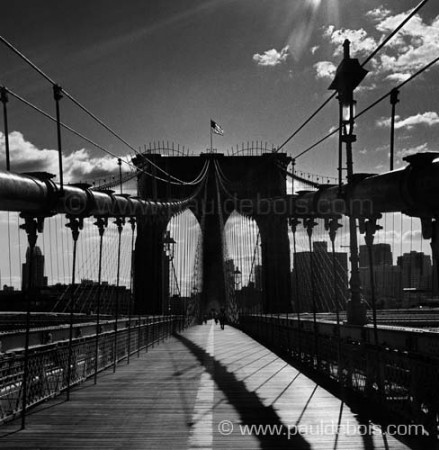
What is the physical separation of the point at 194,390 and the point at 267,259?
31176mm

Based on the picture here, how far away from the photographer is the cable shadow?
6.16 m

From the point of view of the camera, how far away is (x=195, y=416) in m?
7.60

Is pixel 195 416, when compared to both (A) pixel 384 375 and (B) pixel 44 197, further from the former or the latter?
(B) pixel 44 197

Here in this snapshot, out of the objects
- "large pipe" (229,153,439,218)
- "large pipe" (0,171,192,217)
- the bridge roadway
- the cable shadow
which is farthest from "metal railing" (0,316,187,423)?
"large pipe" (229,153,439,218)

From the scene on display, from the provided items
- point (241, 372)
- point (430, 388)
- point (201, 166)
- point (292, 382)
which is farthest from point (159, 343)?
point (201, 166)

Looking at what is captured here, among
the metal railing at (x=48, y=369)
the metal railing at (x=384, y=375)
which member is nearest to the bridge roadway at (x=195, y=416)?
the metal railing at (x=48, y=369)

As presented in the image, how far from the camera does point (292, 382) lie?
1091 centimetres

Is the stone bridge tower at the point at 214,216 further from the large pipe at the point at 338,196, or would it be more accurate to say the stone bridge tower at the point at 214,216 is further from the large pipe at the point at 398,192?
the large pipe at the point at 398,192

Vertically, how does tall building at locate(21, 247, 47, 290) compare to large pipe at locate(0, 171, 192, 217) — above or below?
below

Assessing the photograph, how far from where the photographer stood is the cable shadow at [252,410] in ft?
20.2

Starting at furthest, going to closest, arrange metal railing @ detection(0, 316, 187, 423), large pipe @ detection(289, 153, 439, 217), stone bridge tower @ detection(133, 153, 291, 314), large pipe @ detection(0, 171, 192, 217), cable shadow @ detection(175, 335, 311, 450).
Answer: stone bridge tower @ detection(133, 153, 291, 314), metal railing @ detection(0, 316, 187, 423), large pipe @ detection(0, 171, 192, 217), cable shadow @ detection(175, 335, 311, 450), large pipe @ detection(289, 153, 439, 217)

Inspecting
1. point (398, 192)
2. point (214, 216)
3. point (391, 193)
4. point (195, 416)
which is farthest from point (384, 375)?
point (214, 216)

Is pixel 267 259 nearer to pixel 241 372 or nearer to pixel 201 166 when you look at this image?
pixel 201 166

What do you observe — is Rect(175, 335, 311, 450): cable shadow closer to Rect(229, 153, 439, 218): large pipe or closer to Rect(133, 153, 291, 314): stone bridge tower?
Rect(229, 153, 439, 218): large pipe
